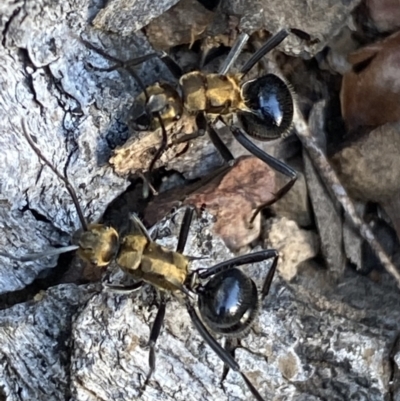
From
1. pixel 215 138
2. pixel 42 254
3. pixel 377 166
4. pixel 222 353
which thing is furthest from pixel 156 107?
pixel 222 353

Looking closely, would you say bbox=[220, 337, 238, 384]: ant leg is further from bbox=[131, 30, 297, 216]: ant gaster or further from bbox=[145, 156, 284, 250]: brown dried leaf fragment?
bbox=[131, 30, 297, 216]: ant gaster

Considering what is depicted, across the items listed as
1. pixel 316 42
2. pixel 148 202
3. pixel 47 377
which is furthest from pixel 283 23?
pixel 47 377

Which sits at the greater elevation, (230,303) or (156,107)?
(156,107)

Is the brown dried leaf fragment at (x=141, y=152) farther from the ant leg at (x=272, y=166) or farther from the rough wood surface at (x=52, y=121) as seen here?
the ant leg at (x=272, y=166)

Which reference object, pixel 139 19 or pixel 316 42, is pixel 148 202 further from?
pixel 316 42

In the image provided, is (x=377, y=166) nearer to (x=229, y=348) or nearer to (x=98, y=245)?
(x=229, y=348)

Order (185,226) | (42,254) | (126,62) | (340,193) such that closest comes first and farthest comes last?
(42,254) < (185,226) < (126,62) < (340,193)

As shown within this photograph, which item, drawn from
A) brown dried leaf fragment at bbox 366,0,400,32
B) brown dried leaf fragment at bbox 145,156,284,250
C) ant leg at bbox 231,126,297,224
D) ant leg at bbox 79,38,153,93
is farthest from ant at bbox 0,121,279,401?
brown dried leaf fragment at bbox 366,0,400,32
